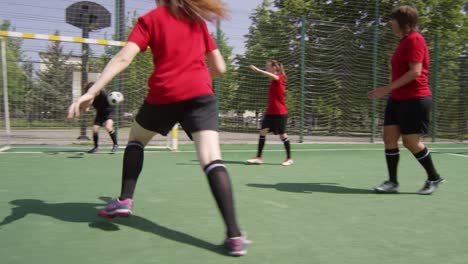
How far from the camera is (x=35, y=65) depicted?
9.25 m

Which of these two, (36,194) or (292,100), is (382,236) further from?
(292,100)

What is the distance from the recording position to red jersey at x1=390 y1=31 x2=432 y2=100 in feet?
13.6

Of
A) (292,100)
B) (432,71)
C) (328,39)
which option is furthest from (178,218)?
(432,71)

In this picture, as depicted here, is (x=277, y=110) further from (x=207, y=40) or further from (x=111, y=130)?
(x=207, y=40)

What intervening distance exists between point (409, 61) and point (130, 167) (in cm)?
289

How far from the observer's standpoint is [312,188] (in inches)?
184

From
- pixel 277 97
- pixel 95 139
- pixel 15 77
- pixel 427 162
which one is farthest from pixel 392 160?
pixel 15 77

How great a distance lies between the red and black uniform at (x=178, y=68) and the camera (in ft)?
8.91

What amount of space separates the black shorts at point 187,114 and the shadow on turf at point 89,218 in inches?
27.9

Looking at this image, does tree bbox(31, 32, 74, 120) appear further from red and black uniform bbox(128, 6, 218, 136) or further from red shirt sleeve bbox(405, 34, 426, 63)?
red shirt sleeve bbox(405, 34, 426, 63)

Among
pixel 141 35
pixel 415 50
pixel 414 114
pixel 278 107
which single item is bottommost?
pixel 414 114

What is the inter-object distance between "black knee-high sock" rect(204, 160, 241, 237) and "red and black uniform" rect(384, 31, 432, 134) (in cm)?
249

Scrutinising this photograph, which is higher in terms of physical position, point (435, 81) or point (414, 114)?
point (435, 81)

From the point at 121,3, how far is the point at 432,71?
377 inches
